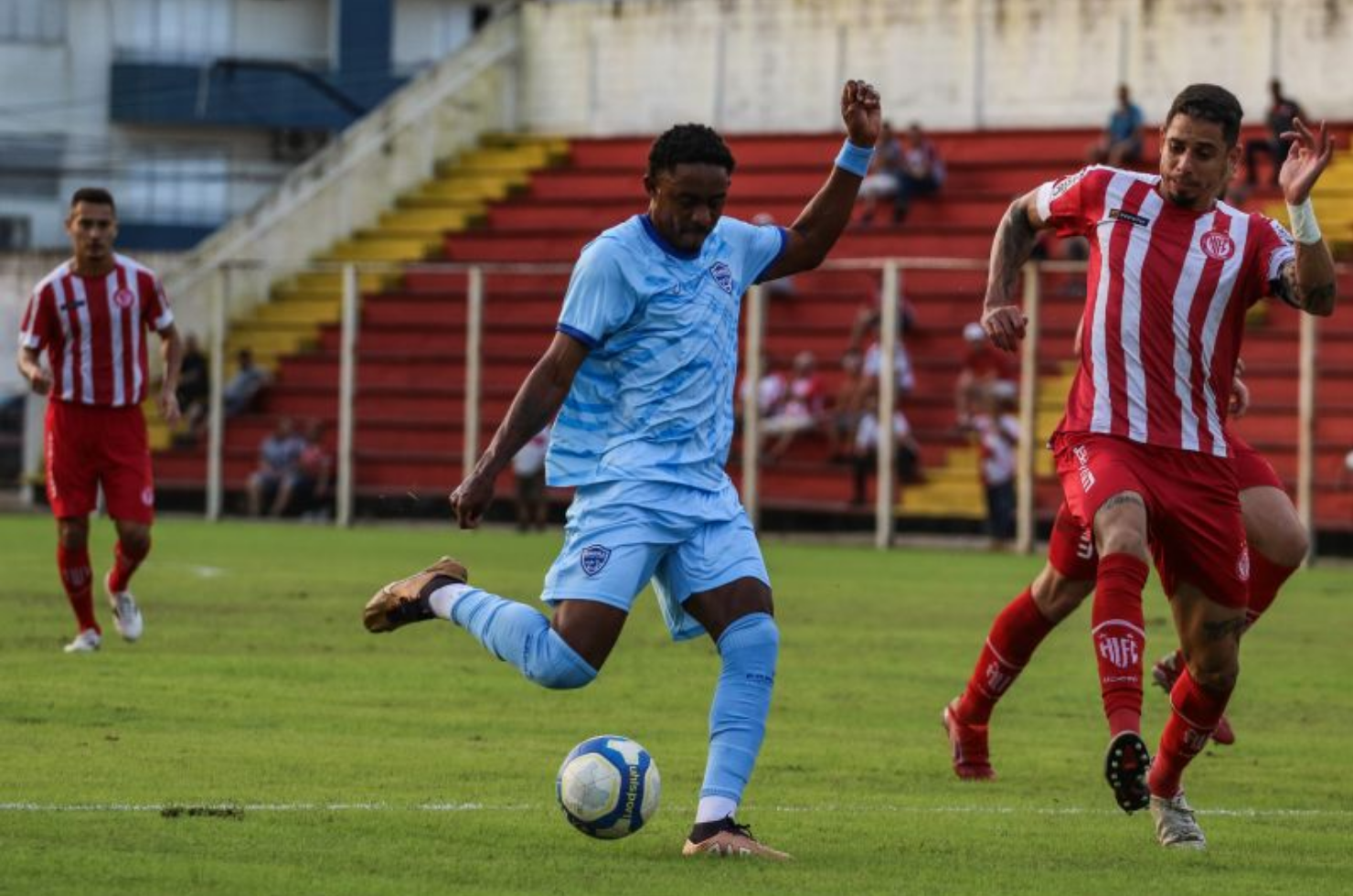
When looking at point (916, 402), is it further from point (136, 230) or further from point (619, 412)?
point (136, 230)

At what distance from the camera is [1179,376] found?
31.9 feet

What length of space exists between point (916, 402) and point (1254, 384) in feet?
13.3

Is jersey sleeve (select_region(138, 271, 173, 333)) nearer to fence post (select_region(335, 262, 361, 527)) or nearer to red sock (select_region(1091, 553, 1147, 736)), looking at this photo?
red sock (select_region(1091, 553, 1147, 736))

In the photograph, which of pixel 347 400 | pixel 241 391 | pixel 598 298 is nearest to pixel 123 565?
pixel 598 298

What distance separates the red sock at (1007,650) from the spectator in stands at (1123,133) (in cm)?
2227

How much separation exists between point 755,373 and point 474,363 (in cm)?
366

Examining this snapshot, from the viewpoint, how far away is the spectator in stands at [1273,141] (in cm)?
3197

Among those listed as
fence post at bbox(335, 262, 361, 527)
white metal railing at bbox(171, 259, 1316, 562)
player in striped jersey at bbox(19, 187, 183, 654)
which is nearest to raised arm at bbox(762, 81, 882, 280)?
player in striped jersey at bbox(19, 187, 183, 654)

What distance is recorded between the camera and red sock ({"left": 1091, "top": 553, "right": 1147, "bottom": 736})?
9.09m

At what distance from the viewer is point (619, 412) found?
9.19 metres

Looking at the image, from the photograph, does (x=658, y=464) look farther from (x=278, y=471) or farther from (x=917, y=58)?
(x=917, y=58)

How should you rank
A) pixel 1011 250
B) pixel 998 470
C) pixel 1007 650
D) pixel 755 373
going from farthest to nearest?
pixel 755 373, pixel 998 470, pixel 1007 650, pixel 1011 250

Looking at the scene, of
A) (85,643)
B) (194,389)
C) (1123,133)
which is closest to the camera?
(85,643)

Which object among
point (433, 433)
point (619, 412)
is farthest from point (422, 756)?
point (433, 433)
